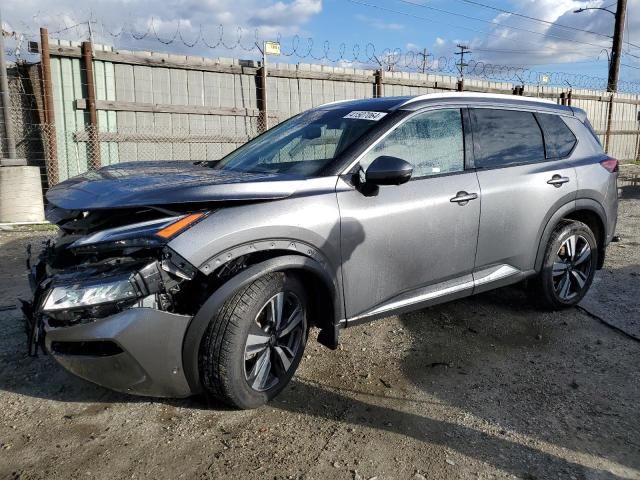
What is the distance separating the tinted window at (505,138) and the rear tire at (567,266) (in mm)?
711

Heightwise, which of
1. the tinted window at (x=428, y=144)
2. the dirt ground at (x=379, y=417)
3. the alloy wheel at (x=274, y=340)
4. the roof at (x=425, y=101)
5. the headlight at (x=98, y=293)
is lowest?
the dirt ground at (x=379, y=417)

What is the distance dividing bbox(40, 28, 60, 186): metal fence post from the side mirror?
6.69 m

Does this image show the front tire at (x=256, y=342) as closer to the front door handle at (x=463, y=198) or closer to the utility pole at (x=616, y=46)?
the front door handle at (x=463, y=198)

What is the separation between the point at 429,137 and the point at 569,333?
195 centimetres

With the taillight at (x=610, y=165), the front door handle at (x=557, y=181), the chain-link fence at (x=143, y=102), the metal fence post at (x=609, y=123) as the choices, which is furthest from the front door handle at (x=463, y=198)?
the metal fence post at (x=609, y=123)

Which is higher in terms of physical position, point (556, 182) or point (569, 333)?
point (556, 182)

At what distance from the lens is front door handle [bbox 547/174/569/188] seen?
4266 mm

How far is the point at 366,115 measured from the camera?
3.70 metres

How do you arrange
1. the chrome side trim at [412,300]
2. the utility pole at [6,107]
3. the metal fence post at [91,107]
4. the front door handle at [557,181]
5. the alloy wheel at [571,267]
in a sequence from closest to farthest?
the chrome side trim at [412,300] < the front door handle at [557,181] < the alloy wheel at [571,267] < the utility pole at [6,107] < the metal fence post at [91,107]

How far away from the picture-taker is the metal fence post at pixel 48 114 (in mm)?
7992

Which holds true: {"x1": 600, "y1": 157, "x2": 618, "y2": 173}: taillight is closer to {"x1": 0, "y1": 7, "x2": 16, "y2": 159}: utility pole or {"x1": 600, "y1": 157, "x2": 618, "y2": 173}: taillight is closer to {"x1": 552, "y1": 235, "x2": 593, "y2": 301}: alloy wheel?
{"x1": 552, "y1": 235, "x2": 593, "y2": 301}: alloy wheel

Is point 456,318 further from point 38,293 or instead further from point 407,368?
point 38,293

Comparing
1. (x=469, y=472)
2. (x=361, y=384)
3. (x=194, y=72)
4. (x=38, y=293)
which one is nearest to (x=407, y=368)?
(x=361, y=384)

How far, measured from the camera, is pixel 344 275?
322 centimetres
